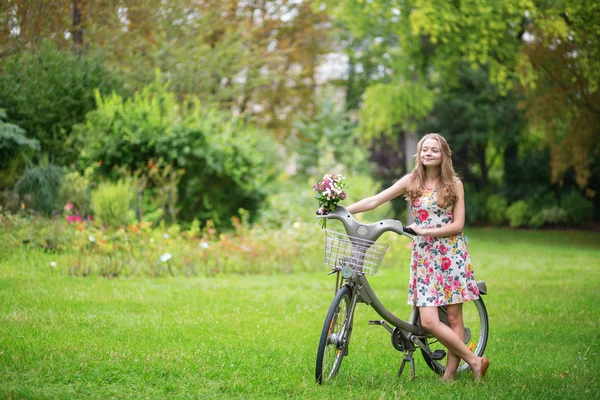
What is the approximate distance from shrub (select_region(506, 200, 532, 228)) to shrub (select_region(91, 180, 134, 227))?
639 inches

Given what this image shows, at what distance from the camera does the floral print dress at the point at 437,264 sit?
200 inches

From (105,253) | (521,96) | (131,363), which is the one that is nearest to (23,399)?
(131,363)

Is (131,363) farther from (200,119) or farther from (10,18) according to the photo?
(200,119)

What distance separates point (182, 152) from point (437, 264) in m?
9.42

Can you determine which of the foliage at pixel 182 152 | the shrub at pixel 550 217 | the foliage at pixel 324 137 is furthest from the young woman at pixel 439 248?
the foliage at pixel 324 137

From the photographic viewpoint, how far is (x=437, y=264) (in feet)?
16.8

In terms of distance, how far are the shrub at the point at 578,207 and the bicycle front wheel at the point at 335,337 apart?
20.0 m

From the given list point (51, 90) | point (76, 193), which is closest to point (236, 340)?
point (76, 193)

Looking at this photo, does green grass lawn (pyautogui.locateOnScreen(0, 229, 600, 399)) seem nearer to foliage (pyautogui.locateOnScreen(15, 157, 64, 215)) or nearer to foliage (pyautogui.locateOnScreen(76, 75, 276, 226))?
foliage (pyautogui.locateOnScreen(15, 157, 64, 215))

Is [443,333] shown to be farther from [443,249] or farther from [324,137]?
[324,137]

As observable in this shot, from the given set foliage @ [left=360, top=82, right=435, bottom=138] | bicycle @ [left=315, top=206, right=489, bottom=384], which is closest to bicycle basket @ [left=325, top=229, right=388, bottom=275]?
bicycle @ [left=315, top=206, right=489, bottom=384]

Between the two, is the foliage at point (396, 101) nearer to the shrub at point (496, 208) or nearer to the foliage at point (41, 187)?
the shrub at point (496, 208)

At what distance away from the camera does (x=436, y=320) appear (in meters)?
5.03

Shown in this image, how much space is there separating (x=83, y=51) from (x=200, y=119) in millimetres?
2650
